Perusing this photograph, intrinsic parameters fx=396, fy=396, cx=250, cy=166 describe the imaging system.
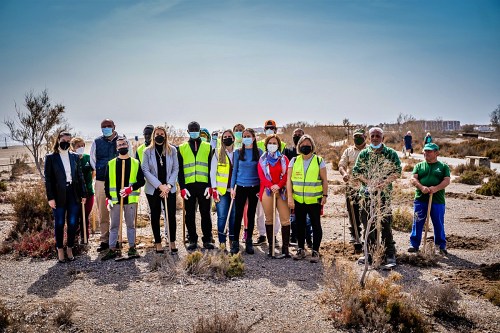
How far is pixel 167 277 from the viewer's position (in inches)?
239

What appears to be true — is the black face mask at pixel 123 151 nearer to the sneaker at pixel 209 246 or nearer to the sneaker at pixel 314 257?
the sneaker at pixel 209 246

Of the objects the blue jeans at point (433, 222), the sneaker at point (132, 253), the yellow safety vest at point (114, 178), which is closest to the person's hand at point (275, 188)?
the yellow safety vest at point (114, 178)

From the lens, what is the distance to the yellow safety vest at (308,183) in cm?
684

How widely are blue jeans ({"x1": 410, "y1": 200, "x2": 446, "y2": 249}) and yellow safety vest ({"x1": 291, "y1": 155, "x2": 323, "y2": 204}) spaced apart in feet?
6.52

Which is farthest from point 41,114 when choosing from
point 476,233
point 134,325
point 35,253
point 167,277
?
point 476,233

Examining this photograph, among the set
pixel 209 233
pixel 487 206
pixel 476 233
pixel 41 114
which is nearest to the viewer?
pixel 209 233

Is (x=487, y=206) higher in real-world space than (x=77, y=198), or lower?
lower

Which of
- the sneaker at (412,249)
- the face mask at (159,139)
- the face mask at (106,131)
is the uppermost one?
the face mask at (106,131)

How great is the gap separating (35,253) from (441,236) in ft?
24.6

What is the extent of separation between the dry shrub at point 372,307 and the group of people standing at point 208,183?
187cm

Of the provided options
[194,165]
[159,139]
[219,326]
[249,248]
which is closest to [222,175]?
[194,165]

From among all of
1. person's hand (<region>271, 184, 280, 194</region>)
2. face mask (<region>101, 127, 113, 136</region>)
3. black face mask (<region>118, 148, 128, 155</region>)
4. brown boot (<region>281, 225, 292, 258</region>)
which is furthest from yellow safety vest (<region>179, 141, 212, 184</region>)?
brown boot (<region>281, 225, 292, 258</region>)

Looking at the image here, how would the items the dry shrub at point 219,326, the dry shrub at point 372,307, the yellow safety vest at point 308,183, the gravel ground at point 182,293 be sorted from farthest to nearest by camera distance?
the yellow safety vest at point 308,183
the gravel ground at point 182,293
the dry shrub at point 372,307
the dry shrub at point 219,326

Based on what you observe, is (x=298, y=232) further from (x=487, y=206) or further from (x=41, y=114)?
(x=41, y=114)
